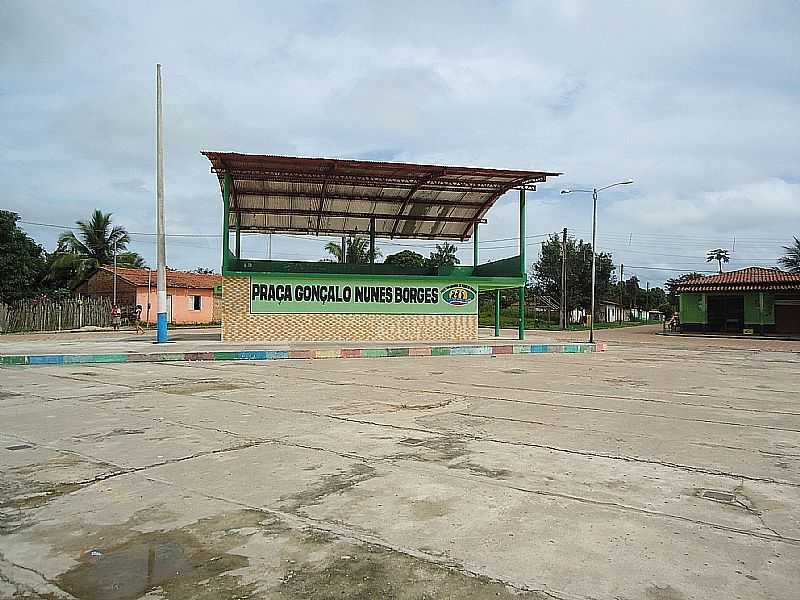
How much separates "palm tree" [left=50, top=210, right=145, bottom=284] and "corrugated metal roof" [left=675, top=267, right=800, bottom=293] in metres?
39.1

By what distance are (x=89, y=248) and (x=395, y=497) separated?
1807 inches

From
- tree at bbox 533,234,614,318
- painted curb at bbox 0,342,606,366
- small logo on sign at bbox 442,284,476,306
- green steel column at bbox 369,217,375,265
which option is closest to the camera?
painted curb at bbox 0,342,606,366

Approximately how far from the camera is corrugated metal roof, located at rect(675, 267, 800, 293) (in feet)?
123

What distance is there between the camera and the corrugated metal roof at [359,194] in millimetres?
21188

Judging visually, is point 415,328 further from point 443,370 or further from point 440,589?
point 440,589

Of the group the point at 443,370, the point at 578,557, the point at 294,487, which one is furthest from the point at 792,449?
the point at 443,370

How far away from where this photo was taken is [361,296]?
74.8ft

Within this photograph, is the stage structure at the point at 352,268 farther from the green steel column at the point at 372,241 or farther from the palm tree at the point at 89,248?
the palm tree at the point at 89,248

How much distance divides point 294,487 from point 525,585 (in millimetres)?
2149

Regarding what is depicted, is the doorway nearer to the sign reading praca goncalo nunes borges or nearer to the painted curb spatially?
the painted curb

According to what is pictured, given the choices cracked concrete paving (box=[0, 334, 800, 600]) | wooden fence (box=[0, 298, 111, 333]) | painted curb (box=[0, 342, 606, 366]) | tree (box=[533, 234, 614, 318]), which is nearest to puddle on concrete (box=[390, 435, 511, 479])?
cracked concrete paving (box=[0, 334, 800, 600])

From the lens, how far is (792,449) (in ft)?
20.3

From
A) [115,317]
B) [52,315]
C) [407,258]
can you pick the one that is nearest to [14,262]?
[52,315]

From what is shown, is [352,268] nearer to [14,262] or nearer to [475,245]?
[475,245]
